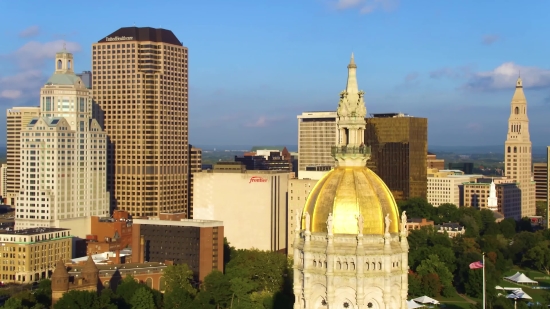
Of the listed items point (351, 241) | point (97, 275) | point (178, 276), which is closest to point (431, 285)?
point (178, 276)

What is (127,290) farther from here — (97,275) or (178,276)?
(178,276)

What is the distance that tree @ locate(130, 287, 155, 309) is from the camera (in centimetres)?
15376

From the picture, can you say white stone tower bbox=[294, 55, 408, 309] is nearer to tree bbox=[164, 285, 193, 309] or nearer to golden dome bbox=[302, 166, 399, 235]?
golden dome bbox=[302, 166, 399, 235]

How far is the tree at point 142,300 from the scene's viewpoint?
153762 millimetres

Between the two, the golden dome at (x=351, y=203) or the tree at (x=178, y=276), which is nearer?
the golden dome at (x=351, y=203)

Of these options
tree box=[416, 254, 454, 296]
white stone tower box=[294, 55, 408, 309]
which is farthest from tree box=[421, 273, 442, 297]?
white stone tower box=[294, 55, 408, 309]

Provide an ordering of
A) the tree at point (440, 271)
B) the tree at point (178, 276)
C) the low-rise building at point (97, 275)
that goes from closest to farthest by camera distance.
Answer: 1. the low-rise building at point (97, 275)
2. the tree at point (178, 276)
3. the tree at point (440, 271)

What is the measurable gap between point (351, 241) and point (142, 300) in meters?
104

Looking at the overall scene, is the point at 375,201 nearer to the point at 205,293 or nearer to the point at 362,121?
the point at 362,121

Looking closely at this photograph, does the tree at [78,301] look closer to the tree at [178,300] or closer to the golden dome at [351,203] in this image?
the tree at [178,300]

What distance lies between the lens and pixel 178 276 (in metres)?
181

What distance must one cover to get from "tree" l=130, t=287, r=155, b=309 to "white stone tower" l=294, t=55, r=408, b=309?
99551 mm

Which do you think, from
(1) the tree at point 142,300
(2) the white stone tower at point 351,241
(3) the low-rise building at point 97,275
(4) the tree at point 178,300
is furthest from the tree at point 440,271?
(2) the white stone tower at point 351,241

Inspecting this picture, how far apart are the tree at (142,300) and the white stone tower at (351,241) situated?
99.6 m
